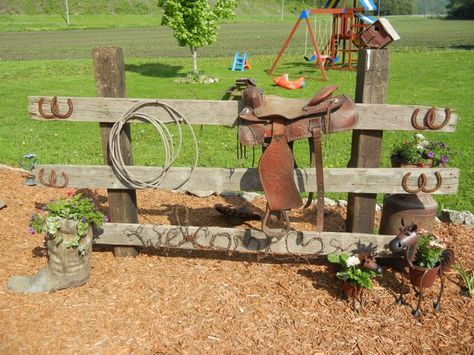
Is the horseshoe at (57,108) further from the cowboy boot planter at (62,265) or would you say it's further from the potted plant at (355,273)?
the potted plant at (355,273)

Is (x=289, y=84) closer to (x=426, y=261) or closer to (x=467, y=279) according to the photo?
(x=467, y=279)

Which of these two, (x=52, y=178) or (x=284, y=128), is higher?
(x=284, y=128)

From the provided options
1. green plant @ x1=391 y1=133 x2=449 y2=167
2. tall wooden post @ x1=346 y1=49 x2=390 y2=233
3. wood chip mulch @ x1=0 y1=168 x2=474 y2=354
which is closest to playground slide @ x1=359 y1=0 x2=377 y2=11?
green plant @ x1=391 y1=133 x2=449 y2=167

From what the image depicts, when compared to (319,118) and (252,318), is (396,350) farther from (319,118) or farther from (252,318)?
(319,118)

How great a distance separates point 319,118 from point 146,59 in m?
19.5

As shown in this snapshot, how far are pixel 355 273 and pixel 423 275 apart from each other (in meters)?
0.49

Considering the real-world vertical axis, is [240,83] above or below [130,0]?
below

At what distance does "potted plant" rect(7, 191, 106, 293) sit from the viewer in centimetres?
339

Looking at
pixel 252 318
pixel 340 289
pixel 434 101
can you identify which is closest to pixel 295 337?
pixel 252 318

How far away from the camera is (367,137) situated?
3.47m

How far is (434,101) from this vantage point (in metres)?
11.4

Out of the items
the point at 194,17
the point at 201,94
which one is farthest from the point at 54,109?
the point at 194,17

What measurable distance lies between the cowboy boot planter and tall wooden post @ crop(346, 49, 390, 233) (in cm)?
228

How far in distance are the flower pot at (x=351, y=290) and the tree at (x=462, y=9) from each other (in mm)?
87299
